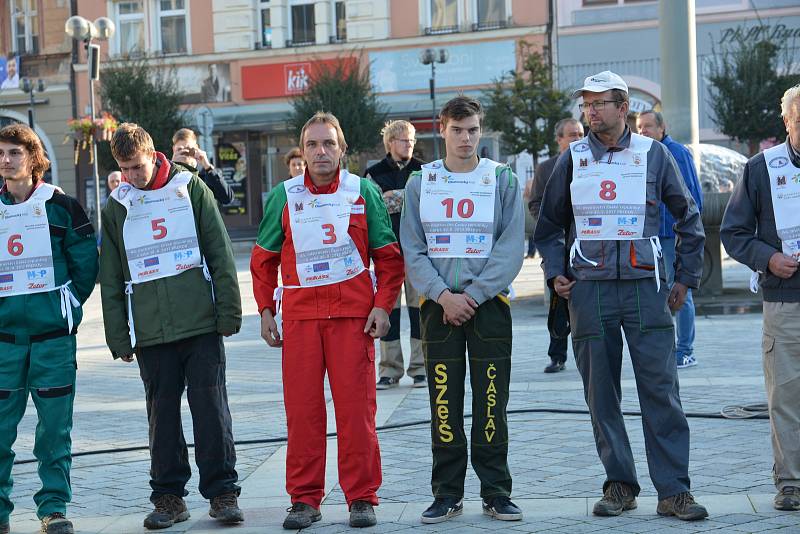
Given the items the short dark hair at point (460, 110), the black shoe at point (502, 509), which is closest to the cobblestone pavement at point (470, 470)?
the black shoe at point (502, 509)

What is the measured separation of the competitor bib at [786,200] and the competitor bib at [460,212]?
129 centimetres

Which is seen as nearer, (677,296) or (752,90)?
(677,296)

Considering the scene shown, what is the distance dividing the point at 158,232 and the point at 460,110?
1.53 m

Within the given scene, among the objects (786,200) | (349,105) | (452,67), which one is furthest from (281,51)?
(786,200)

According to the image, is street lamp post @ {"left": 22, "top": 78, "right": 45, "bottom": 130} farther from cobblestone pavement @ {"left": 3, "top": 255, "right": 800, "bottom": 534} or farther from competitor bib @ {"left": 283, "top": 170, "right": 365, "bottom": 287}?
competitor bib @ {"left": 283, "top": 170, "right": 365, "bottom": 287}

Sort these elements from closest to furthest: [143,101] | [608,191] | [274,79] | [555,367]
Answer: [608,191] < [555,367] < [143,101] < [274,79]

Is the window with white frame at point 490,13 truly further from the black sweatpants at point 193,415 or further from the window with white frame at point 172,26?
the black sweatpants at point 193,415

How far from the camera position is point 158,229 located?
6.04 meters

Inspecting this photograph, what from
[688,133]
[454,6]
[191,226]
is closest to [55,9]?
[454,6]

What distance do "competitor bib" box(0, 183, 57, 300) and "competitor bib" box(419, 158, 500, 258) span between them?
5.85 feet

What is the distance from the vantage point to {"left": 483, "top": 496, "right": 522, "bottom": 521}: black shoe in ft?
18.5

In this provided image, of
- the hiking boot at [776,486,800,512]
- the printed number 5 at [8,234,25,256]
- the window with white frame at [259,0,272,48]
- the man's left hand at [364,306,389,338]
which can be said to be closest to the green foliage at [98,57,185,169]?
the window with white frame at [259,0,272,48]

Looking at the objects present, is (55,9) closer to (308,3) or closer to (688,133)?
(308,3)

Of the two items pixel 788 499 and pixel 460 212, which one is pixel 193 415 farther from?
pixel 788 499
